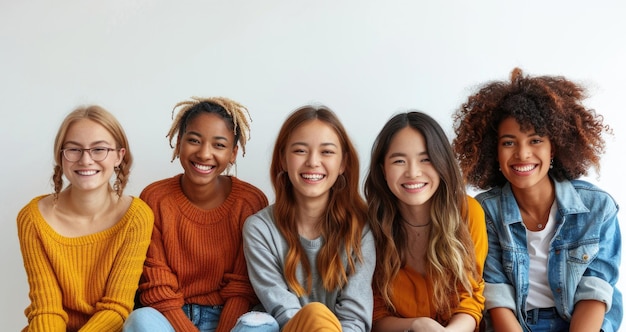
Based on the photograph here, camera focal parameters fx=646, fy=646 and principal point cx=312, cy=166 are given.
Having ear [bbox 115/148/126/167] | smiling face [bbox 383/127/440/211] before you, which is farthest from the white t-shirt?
ear [bbox 115/148/126/167]

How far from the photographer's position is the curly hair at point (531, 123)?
217 centimetres

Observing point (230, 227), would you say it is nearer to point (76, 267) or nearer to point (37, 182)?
point (76, 267)

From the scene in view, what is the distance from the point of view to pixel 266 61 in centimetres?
275

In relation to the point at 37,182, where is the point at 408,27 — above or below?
above

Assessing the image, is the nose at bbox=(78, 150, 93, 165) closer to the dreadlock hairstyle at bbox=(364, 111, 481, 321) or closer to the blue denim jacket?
the dreadlock hairstyle at bbox=(364, 111, 481, 321)

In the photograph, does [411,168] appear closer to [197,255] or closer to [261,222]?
[261,222]

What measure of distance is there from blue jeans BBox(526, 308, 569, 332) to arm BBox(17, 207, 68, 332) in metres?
1.55

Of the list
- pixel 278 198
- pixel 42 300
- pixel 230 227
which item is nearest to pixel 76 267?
pixel 42 300

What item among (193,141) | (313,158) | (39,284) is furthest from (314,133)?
(39,284)

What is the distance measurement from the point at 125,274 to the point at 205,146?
495mm

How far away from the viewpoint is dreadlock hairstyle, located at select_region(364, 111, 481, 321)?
2.08 meters

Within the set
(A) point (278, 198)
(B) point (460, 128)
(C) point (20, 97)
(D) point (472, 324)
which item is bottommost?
(D) point (472, 324)

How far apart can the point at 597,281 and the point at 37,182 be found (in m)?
2.24

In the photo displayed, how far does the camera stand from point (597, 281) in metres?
2.14
